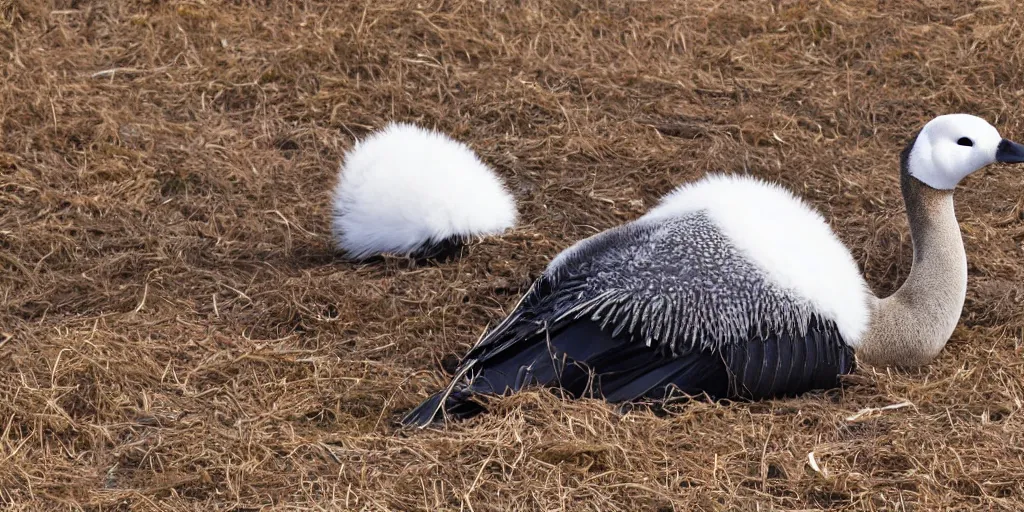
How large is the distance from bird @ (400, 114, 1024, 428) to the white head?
494mm

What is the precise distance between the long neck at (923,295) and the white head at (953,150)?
0.05m

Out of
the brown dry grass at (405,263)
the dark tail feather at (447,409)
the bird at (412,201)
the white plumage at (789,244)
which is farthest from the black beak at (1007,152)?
the dark tail feather at (447,409)

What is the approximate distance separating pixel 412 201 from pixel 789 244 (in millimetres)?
1785

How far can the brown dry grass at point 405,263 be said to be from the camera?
3.61 metres

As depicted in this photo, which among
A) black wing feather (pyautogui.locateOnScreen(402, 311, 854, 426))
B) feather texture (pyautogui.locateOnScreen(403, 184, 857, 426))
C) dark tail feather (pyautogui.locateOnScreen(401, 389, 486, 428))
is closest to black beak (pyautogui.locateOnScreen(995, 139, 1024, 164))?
feather texture (pyautogui.locateOnScreen(403, 184, 857, 426))

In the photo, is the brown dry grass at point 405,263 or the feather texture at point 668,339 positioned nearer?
the brown dry grass at point 405,263

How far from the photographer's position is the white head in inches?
181

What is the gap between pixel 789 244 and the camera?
427cm

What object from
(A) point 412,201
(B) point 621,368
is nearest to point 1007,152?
(B) point 621,368

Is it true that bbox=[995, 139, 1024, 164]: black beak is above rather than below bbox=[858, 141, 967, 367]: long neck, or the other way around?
above

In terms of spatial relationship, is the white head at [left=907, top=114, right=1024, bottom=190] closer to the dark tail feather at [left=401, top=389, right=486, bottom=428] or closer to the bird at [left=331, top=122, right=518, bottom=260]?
the bird at [left=331, top=122, right=518, bottom=260]

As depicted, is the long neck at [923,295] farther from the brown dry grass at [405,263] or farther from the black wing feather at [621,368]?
the black wing feather at [621,368]

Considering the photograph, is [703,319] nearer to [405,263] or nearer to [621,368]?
[621,368]

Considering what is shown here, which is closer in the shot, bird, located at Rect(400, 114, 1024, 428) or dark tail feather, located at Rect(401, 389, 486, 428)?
dark tail feather, located at Rect(401, 389, 486, 428)
